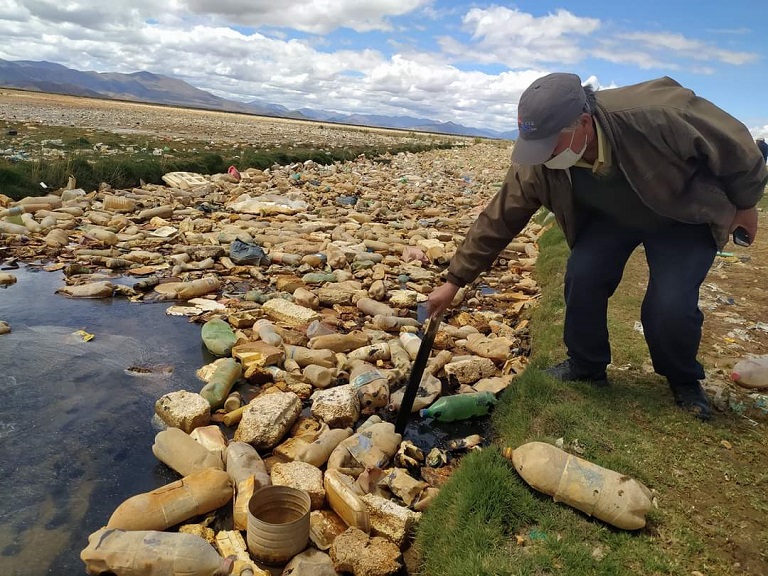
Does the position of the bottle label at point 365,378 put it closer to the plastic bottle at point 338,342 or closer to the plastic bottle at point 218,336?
the plastic bottle at point 338,342

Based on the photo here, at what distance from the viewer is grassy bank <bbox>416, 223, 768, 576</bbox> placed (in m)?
2.57

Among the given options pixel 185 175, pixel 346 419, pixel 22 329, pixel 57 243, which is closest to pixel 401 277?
pixel 346 419

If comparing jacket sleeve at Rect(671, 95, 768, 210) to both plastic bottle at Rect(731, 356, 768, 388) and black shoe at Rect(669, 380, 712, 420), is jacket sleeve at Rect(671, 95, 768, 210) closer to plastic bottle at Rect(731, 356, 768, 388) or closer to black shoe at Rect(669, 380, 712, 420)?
black shoe at Rect(669, 380, 712, 420)

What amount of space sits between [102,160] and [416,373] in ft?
40.4

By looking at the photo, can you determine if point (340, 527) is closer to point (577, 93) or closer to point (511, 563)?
point (511, 563)

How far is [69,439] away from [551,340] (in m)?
4.03

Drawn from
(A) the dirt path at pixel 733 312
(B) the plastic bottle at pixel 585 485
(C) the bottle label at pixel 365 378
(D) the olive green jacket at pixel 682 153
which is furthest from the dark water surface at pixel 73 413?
(A) the dirt path at pixel 733 312

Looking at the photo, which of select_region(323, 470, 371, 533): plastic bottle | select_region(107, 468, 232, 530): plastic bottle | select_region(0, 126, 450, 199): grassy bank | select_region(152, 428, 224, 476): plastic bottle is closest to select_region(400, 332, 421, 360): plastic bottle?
select_region(323, 470, 371, 533): plastic bottle

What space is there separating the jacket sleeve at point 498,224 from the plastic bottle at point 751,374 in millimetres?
2128

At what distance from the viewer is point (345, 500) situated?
124 inches

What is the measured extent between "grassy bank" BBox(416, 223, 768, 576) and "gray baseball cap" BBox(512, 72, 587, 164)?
68.7 inches

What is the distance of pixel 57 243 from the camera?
26.5 ft

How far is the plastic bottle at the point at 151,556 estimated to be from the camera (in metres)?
2.62

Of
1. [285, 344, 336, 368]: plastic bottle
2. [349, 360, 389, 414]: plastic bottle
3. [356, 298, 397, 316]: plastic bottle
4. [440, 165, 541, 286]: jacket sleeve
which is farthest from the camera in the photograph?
[356, 298, 397, 316]: plastic bottle
